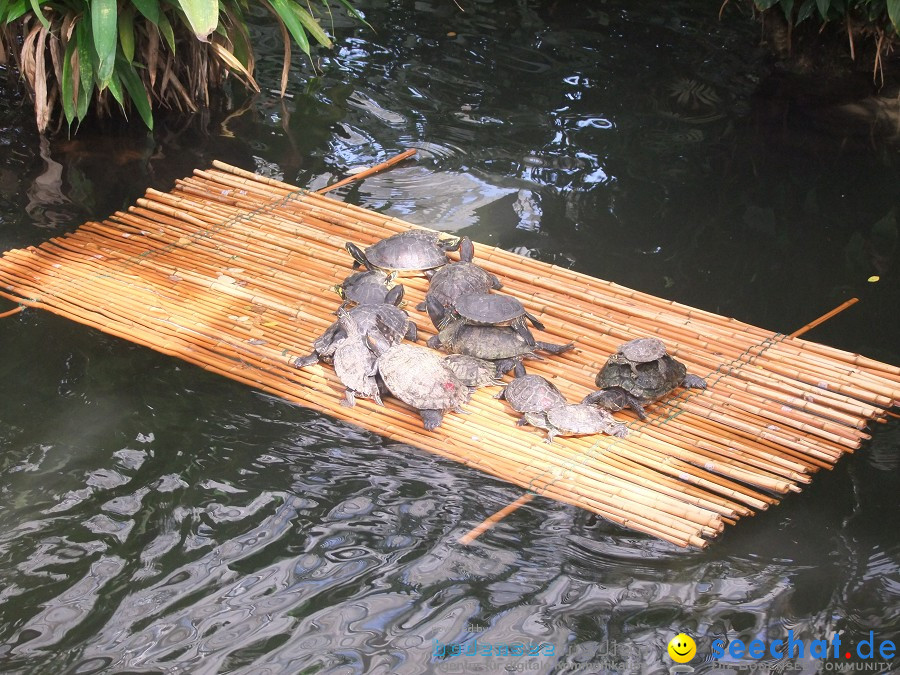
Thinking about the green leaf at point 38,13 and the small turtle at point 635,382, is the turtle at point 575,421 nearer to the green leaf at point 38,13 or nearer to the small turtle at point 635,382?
the small turtle at point 635,382

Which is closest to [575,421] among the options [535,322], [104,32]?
→ [535,322]

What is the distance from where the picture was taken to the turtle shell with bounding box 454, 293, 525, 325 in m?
3.58

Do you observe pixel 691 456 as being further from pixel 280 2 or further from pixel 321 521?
pixel 280 2

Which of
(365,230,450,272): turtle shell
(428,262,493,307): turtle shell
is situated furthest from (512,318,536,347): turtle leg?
(365,230,450,272): turtle shell

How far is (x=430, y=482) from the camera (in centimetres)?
318

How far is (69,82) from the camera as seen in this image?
4.93 metres

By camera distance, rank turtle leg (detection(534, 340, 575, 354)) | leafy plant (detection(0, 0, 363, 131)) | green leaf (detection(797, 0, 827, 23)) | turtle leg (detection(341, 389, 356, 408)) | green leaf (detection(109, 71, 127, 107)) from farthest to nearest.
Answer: green leaf (detection(797, 0, 827, 23))
green leaf (detection(109, 71, 127, 107))
leafy plant (detection(0, 0, 363, 131))
turtle leg (detection(534, 340, 575, 354))
turtle leg (detection(341, 389, 356, 408))

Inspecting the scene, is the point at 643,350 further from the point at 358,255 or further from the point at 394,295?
the point at 358,255

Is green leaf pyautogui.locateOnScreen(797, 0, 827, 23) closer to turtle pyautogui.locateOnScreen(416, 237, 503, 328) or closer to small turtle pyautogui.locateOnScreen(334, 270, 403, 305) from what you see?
turtle pyautogui.locateOnScreen(416, 237, 503, 328)

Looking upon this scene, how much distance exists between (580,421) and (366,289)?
3.94ft

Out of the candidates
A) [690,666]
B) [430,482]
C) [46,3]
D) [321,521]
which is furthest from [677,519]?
[46,3]

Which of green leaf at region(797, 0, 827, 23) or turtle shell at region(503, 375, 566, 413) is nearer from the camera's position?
turtle shell at region(503, 375, 566, 413)

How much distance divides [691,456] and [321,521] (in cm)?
136

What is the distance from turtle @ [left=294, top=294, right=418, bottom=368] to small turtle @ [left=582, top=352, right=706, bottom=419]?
839 mm
